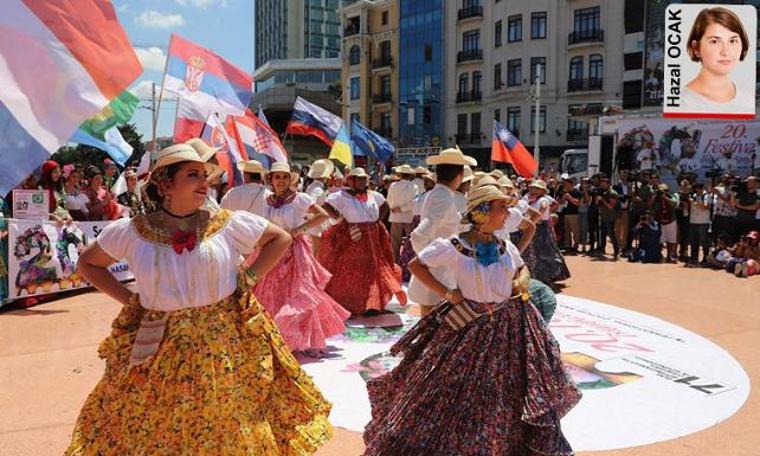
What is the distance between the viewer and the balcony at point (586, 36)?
3794cm

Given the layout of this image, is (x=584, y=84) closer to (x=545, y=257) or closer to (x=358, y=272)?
(x=545, y=257)

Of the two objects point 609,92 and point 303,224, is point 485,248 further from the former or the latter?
point 609,92

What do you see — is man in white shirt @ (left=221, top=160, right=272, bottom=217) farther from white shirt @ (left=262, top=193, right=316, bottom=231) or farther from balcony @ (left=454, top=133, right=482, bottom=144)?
balcony @ (left=454, top=133, right=482, bottom=144)

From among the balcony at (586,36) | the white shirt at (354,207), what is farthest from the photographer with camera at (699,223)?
the balcony at (586,36)

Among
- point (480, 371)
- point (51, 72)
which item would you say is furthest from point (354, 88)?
point (480, 371)

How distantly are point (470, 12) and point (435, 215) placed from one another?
1608 inches

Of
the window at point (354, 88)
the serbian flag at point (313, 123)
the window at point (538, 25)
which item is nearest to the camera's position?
the serbian flag at point (313, 123)

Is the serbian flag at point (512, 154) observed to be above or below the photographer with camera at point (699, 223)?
above

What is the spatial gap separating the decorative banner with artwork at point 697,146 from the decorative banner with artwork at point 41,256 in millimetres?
13863

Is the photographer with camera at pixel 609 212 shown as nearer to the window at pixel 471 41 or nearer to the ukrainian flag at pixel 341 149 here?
the ukrainian flag at pixel 341 149

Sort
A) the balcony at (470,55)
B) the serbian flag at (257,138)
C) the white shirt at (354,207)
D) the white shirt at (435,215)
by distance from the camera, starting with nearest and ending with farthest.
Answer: the white shirt at (435,215) → the white shirt at (354,207) → the serbian flag at (257,138) → the balcony at (470,55)

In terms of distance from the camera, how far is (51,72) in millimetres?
3588

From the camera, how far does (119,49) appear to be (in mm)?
3980

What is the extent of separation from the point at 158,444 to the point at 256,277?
0.81m
